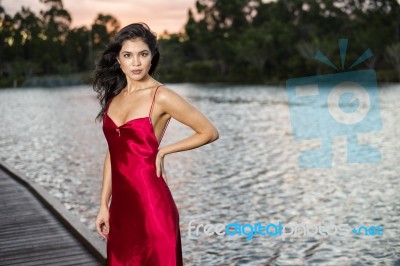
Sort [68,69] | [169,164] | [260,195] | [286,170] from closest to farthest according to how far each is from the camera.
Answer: [260,195]
[286,170]
[169,164]
[68,69]

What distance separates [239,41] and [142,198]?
186ft

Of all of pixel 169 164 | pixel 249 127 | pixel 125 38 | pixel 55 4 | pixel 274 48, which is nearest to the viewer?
pixel 125 38

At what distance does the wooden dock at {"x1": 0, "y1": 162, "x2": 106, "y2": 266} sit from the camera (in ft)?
15.3

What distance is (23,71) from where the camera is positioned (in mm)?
75875

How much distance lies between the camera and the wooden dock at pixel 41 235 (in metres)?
4.65

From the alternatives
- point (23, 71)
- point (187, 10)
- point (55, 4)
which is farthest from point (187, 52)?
point (55, 4)

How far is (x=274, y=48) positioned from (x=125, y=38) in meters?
51.2

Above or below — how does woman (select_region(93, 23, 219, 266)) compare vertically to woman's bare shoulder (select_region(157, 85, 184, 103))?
below

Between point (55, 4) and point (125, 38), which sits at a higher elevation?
point (55, 4)

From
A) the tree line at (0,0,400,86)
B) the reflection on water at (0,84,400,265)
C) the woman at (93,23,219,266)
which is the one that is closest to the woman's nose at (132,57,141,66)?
the woman at (93,23,219,266)

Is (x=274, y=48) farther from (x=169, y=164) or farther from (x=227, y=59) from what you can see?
(x=169, y=164)

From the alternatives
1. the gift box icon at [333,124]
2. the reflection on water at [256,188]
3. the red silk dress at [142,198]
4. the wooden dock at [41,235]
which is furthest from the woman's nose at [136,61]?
the gift box icon at [333,124]

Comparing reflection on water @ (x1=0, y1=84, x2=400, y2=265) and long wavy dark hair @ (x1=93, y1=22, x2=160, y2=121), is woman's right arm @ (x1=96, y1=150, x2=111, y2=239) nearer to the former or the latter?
long wavy dark hair @ (x1=93, y1=22, x2=160, y2=121)

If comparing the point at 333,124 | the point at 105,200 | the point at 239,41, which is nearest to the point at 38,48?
the point at 239,41
